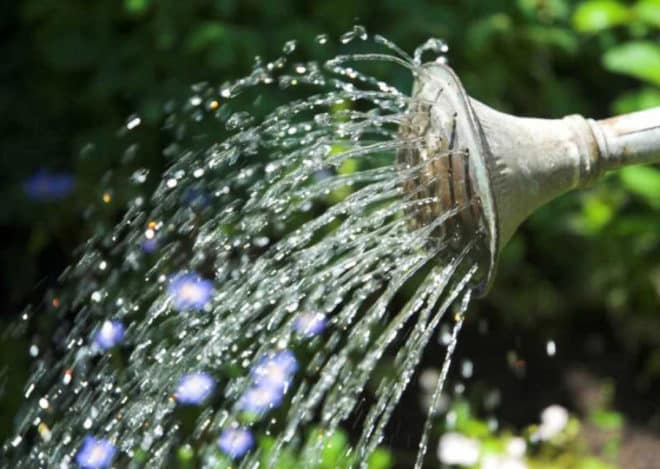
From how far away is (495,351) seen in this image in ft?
10.7

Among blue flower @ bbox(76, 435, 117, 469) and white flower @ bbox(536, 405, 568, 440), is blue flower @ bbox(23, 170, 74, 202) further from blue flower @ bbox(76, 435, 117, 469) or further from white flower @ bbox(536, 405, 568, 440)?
white flower @ bbox(536, 405, 568, 440)

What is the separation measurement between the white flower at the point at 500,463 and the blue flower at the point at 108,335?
743 millimetres

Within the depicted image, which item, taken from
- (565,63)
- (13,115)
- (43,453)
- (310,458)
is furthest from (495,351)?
(13,115)

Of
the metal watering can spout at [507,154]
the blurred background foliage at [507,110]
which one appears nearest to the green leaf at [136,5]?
the blurred background foliage at [507,110]

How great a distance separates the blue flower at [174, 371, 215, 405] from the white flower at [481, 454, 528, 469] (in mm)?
549

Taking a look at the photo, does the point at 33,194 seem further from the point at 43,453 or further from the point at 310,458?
the point at 310,458

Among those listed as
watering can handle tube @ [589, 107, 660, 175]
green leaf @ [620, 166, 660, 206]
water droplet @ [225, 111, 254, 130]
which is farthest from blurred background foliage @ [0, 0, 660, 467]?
watering can handle tube @ [589, 107, 660, 175]

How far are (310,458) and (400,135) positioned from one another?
2.43ft

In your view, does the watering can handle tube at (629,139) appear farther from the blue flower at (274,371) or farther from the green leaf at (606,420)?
the green leaf at (606,420)

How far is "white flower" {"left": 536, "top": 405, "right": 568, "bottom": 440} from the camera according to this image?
272 cm

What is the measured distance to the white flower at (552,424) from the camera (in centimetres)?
272

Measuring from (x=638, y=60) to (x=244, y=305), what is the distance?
3.89ft

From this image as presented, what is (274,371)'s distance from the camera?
2.45 meters

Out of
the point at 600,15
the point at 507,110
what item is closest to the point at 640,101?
the point at 600,15
